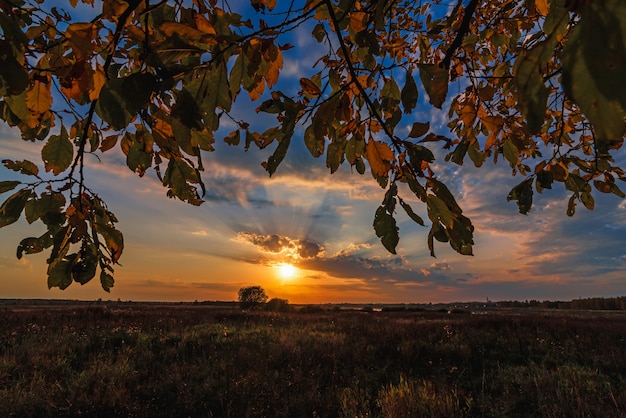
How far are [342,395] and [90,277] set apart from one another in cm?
537

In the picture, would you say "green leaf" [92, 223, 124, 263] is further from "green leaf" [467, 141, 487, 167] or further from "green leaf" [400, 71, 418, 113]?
"green leaf" [467, 141, 487, 167]

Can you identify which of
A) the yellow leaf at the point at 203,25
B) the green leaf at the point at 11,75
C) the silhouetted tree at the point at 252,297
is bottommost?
the silhouetted tree at the point at 252,297

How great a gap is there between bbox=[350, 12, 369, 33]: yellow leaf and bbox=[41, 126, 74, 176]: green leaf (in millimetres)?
1160

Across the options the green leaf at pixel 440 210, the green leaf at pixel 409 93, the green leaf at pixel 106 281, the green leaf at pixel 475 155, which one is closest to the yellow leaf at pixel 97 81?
the green leaf at pixel 106 281

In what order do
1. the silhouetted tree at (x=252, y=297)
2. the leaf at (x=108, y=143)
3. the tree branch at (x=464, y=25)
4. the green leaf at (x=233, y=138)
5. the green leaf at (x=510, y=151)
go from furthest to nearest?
the silhouetted tree at (x=252, y=297), the green leaf at (x=233, y=138), the green leaf at (x=510, y=151), the leaf at (x=108, y=143), the tree branch at (x=464, y=25)

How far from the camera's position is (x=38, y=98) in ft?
3.47

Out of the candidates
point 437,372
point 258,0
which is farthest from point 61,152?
point 437,372

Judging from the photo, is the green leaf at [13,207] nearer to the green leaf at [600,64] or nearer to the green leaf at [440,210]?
the green leaf at [440,210]

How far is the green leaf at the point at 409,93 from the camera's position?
3.28 ft

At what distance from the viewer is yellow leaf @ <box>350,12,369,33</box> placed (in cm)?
135

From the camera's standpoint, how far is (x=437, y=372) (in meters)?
7.90

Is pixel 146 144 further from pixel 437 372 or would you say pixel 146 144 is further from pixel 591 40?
pixel 437 372

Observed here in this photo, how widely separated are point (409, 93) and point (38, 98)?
114 cm

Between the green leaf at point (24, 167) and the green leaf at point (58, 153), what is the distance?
124 millimetres
